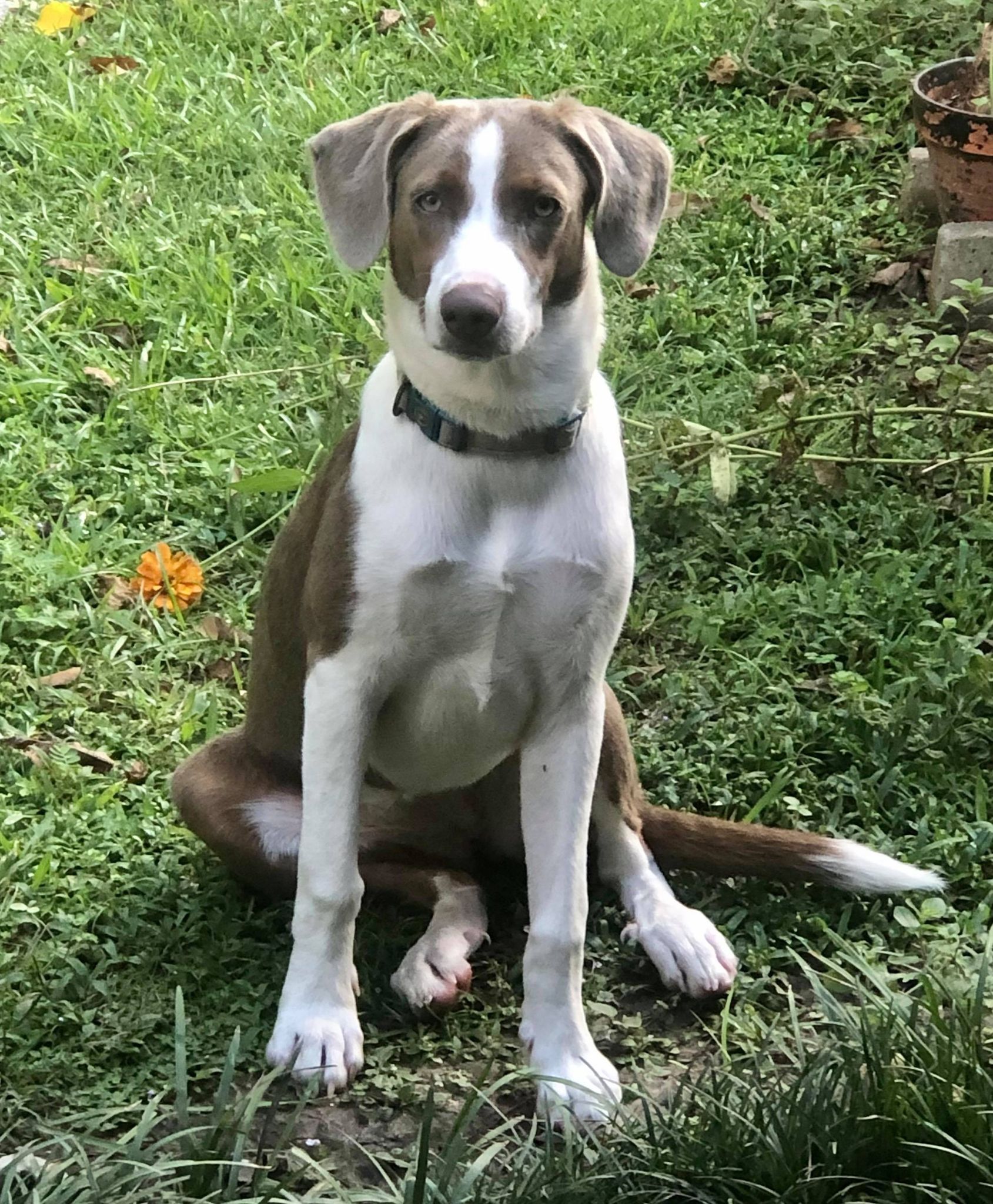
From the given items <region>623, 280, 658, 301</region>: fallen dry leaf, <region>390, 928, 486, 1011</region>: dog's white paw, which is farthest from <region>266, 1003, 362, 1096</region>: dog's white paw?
<region>623, 280, 658, 301</region>: fallen dry leaf

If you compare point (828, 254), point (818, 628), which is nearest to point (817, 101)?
point (828, 254)

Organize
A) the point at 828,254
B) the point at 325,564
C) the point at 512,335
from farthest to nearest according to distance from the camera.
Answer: the point at 828,254
the point at 325,564
the point at 512,335

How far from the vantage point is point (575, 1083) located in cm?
254

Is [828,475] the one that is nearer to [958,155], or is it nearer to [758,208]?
[958,155]

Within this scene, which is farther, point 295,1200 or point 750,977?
point 750,977

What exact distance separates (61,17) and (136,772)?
4365 millimetres

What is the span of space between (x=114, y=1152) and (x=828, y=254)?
12.7 feet

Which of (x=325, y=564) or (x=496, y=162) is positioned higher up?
(x=496, y=162)

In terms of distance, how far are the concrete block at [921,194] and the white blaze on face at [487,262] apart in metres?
3.15

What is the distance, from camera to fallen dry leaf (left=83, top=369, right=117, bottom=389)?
15.2ft

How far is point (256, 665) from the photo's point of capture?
312 cm

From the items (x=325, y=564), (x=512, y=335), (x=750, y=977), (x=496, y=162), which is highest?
(x=496, y=162)

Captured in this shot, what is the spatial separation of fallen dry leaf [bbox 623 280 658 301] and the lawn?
1 centimetres

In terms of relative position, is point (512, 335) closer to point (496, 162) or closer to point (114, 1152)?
point (496, 162)
